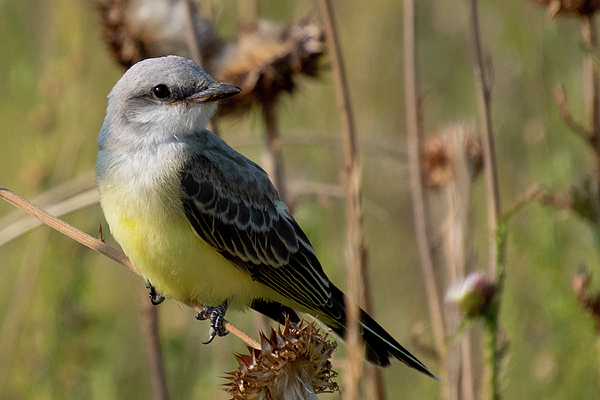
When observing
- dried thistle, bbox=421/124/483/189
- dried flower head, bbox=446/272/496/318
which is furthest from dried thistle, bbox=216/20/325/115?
dried flower head, bbox=446/272/496/318

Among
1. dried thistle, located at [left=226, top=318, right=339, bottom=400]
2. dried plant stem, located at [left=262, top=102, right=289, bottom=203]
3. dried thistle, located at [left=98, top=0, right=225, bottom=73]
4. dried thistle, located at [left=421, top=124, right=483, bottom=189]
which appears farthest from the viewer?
dried thistle, located at [left=98, top=0, right=225, bottom=73]

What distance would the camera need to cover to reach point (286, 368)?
230 cm

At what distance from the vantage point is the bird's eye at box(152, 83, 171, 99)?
10.6 ft

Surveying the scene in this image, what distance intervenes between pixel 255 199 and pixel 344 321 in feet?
2.63

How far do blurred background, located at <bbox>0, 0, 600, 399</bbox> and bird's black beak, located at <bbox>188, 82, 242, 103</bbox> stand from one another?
923 millimetres

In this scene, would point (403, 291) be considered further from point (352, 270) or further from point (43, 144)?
point (352, 270)

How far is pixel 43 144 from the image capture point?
469 centimetres

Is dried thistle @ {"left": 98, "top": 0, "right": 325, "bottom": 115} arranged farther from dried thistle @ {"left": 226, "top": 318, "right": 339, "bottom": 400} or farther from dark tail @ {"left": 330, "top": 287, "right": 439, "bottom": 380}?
dried thistle @ {"left": 226, "top": 318, "right": 339, "bottom": 400}

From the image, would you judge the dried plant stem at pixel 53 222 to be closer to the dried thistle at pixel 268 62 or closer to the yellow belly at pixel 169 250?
the yellow belly at pixel 169 250

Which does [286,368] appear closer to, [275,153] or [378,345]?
[378,345]

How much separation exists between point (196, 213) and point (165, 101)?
601 millimetres

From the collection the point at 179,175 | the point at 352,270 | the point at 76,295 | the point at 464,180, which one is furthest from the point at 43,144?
the point at 352,270

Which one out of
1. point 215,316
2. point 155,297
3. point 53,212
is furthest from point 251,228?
point 53,212

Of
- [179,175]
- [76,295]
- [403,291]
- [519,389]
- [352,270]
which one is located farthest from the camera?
Result: [403,291]
